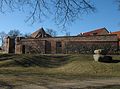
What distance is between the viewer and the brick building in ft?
186

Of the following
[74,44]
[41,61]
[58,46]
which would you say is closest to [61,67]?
[41,61]

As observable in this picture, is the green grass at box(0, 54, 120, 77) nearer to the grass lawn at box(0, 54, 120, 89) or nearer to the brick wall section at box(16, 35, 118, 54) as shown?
the grass lawn at box(0, 54, 120, 89)

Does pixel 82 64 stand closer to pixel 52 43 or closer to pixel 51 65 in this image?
pixel 51 65

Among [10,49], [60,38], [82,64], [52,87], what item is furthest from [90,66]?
[10,49]

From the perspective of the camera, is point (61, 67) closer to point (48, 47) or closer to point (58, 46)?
point (58, 46)

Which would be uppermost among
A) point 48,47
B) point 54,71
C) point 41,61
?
point 48,47

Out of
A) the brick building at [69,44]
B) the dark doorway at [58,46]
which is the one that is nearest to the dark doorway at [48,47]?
the brick building at [69,44]

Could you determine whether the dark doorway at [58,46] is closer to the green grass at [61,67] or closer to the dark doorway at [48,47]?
the dark doorway at [48,47]

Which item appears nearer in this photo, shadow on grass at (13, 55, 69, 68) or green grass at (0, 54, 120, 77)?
green grass at (0, 54, 120, 77)

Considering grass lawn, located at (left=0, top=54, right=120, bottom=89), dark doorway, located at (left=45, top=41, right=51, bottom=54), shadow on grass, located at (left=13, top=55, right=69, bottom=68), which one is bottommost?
grass lawn, located at (left=0, top=54, right=120, bottom=89)

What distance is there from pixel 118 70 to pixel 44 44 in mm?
32089

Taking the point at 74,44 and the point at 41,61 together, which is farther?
the point at 74,44

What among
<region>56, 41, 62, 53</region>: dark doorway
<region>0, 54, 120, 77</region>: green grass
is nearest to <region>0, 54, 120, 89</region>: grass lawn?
<region>0, 54, 120, 77</region>: green grass

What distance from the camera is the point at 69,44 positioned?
59344mm
